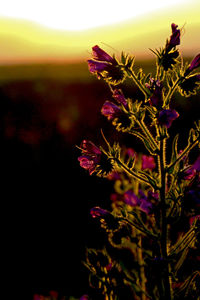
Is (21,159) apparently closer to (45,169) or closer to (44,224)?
(45,169)

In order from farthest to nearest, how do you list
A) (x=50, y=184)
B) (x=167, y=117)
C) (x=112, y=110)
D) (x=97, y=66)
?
(x=50, y=184) < (x=97, y=66) < (x=112, y=110) < (x=167, y=117)

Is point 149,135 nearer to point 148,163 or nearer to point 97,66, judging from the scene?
point 97,66

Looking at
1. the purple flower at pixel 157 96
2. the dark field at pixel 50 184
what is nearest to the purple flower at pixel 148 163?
the purple flower at pixel 157 96

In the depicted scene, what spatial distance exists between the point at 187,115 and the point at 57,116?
4.95 m

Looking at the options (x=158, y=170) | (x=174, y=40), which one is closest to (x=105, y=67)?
(x=174, y=40)

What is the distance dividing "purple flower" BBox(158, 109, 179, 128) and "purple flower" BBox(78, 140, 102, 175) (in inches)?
24.2

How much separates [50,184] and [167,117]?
28.5 feet

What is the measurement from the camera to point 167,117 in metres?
2.67

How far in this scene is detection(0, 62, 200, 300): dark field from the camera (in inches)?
301

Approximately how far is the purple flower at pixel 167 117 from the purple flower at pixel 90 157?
614 millimetres

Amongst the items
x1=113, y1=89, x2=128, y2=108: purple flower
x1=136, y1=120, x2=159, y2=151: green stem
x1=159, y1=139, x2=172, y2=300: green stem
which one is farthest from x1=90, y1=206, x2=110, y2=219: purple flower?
x1=113, y1=89, x2=128, y2=108: purple flower

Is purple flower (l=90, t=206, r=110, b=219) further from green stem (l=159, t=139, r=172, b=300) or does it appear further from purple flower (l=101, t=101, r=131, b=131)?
purple flower (l=101, t=101, r=131, b=131)

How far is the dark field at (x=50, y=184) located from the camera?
764cm

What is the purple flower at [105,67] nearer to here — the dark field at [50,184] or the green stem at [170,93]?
the green stem at [170,93]
